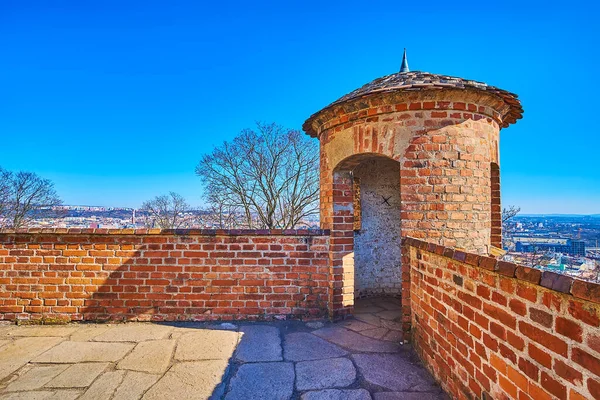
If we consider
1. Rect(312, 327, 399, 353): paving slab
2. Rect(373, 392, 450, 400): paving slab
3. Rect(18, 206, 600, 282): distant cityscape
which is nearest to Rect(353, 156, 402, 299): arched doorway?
Rect(18, 206, 600, 282): distant cityscape

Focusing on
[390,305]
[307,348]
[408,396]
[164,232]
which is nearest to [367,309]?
[390,305]

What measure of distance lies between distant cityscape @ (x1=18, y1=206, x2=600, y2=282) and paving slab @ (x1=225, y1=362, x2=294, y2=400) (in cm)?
250

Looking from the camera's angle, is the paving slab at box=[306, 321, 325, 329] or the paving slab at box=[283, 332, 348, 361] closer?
the paving slab at box=[283, 332, 348, 361]

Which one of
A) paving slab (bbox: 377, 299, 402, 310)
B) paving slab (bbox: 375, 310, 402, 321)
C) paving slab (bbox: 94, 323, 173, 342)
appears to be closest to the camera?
paving slab (bbox: 94, 323, 173, 342)

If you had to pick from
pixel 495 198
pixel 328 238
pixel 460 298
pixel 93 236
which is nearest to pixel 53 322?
pixel 93 236

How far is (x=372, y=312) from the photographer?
496 cm

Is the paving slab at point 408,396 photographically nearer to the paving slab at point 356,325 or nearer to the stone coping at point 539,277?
the stone coping at point 539,277

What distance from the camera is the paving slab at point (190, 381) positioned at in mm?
2648

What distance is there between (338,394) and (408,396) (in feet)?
1.89

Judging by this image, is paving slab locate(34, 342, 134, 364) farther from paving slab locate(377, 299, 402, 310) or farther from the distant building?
the distant building

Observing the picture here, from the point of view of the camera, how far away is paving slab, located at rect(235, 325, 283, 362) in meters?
3.32

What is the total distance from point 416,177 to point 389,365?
7.12 ft

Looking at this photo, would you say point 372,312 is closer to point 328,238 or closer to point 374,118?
point 328,238

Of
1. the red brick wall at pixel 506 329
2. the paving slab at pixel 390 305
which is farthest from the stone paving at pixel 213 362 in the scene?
the paving slab at pixel 390 305
